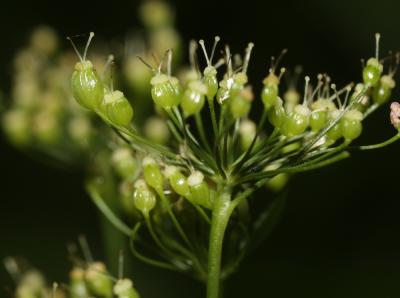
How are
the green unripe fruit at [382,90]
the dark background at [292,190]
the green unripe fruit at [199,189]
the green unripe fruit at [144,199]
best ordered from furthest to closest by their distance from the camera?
1. the dark background at [292,190]
2. the green unripe fruit at [382,90]
3. the green unripe fruit at [144,199]
4. the green unripe fruit at [199,189]

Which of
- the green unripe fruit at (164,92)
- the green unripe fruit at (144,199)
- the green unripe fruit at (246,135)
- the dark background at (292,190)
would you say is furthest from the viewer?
the dark background at (292,190)

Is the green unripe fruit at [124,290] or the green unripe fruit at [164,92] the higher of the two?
the green unripe fruit at [164,92]

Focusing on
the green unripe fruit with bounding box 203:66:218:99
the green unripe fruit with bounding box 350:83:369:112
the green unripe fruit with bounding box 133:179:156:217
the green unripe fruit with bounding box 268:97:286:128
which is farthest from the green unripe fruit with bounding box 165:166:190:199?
the green unripe fruit with bounding box 350:83:369:112

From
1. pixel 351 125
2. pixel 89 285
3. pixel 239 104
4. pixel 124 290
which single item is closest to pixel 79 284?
pixel 89 285

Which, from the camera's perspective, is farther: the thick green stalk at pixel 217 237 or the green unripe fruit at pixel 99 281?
the green unripe fruit at pixel 99 281

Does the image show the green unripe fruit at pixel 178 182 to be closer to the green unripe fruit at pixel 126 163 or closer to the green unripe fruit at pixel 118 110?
the green unripe fruit at pixel 118 110

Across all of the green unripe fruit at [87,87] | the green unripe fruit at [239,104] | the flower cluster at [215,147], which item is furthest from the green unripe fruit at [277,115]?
the green unripe fruit at [87,87]

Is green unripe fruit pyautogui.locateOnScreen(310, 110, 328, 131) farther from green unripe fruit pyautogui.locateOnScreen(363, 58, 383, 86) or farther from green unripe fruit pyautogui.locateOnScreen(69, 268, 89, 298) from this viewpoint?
green unripe fruit pyautogui.locateOnScreen(69, 268, 89, 298)
